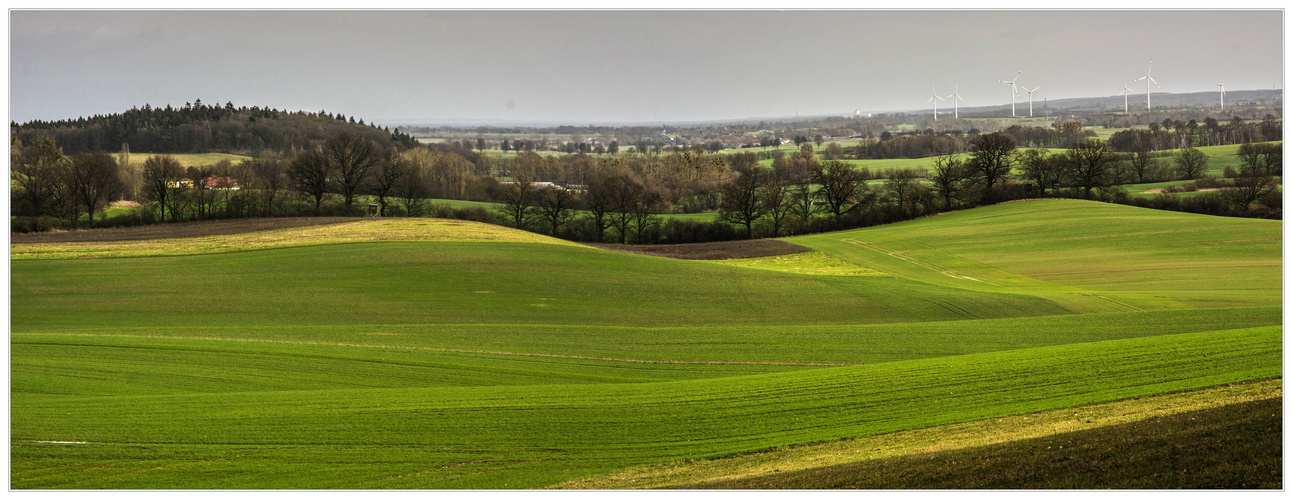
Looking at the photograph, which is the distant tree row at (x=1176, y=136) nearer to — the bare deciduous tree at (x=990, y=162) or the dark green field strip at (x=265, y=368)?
the bare deciduous tree at (x=990, y=162)

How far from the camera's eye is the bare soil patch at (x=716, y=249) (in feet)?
146

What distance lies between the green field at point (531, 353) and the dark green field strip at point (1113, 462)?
0.84 metres

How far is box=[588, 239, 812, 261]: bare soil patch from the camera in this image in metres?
44.4

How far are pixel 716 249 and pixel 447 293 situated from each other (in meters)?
22.1

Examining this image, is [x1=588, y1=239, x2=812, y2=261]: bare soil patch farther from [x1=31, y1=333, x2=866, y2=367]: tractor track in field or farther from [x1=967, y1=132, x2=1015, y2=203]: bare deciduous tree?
[x1=31, y1=333, x2=866, y2=367]: tractor track in field

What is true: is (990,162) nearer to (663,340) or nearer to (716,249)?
(716,249)

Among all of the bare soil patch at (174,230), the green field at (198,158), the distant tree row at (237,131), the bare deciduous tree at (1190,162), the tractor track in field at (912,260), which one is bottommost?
the tractor track in field at (912,260)

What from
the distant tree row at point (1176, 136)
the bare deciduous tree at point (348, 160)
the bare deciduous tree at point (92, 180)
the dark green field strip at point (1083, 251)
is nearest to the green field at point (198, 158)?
the bare deciduous tree at point (92, 180)

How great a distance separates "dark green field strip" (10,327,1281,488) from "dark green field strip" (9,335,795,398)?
1.29 m

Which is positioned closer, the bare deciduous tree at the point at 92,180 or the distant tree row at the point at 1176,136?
the distant tree row at the point at 1176,136

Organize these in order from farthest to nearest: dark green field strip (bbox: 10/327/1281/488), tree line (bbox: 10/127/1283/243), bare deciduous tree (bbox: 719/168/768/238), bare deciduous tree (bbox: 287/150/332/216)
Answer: bare deciduous tree (bbox: 719/168/768/238) → bare deciduous tree (bbox: 287/150/332/216) → tree line (bbox: 10/127/1283/243) → dark green field strip (bbox: 10/327/1281/488)

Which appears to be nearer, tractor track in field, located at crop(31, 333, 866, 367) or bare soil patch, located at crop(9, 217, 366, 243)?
tractor track in field, located at crop(31, 333, 866, 367)

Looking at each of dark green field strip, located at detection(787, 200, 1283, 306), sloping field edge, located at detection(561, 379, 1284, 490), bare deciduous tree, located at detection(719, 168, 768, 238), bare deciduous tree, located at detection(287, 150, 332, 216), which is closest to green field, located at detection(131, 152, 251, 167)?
bare deciduous tree, located at detection(287, 150, 332, 216)

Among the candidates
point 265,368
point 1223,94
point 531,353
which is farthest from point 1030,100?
point 265,368
